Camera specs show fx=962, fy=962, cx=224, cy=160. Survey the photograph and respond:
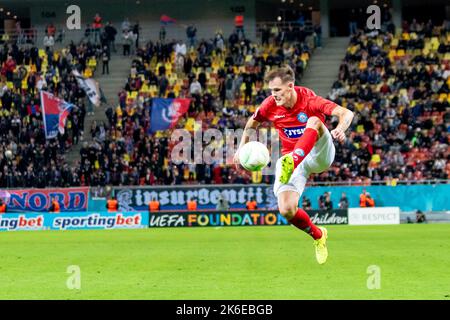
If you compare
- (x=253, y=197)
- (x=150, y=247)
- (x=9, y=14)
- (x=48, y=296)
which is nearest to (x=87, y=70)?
(x=9, y=14)

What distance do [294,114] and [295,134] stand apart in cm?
36

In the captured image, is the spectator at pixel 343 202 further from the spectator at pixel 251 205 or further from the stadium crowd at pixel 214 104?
the spectator at pixel 251 205

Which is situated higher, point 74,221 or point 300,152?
point 300,152

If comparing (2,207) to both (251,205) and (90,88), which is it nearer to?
(90,88)

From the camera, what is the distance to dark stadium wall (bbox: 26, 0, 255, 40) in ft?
190

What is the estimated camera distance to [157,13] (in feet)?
195

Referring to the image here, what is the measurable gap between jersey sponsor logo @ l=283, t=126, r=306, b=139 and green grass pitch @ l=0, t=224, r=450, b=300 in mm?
2326

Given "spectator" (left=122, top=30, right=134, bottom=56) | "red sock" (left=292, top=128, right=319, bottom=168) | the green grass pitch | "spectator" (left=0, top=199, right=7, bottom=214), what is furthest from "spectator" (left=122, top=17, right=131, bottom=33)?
"red sock" (left=292, top=128, right=319, bottom=168)

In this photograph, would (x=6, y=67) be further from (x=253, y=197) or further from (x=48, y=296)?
(x=48, y=296)

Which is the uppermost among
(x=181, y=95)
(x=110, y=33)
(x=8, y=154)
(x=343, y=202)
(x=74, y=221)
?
(x=110, y=33)

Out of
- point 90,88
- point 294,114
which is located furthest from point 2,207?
point 294,114

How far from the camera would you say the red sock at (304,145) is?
44.6ft

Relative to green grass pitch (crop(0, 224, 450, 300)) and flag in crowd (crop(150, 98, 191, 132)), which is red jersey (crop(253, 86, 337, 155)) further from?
flag in crowd (crop(150, 98, 191, 132))

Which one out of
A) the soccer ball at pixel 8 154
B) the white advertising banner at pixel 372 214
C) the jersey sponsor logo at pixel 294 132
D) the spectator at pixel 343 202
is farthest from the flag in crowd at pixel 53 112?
the jersey sponsor logo at pixel 294 132
